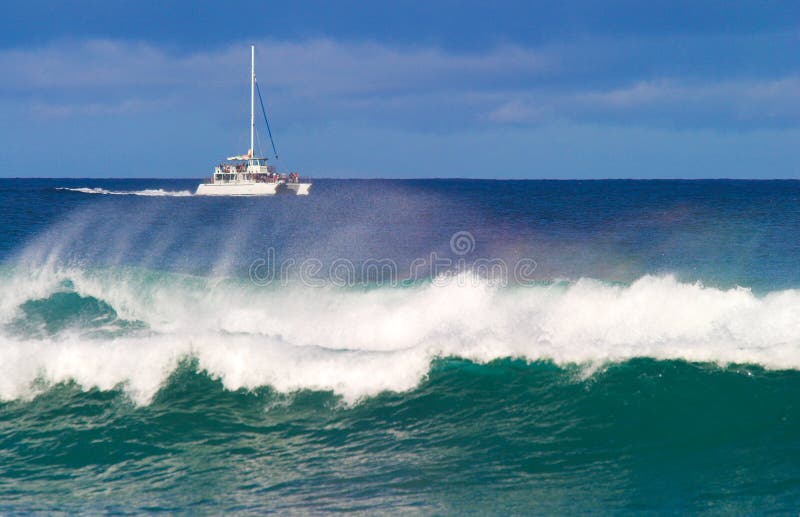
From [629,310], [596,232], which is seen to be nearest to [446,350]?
[629,310]

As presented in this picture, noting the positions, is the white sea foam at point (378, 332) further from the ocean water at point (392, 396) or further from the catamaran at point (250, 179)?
the catamaran at point (250, 179)

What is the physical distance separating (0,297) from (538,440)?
41.8 feet

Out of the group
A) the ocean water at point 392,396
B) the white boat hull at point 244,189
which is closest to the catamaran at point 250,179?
the white boat hull at point 244,189

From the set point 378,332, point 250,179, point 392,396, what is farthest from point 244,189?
point 392,396

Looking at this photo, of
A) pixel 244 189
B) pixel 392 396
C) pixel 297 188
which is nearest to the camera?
pixel 392 396

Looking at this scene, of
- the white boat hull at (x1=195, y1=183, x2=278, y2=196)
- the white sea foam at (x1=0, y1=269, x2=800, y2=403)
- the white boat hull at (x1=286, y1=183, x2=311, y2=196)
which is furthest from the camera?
the white boat hull at (x1=286, y1=183, x2=311, y2=196)

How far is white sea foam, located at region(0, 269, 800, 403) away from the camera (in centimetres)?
1163

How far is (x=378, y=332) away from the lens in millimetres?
14195

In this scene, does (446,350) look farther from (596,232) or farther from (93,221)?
(93,221)

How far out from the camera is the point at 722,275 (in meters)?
22.2

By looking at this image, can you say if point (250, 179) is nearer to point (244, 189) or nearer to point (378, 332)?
point (244, 189)

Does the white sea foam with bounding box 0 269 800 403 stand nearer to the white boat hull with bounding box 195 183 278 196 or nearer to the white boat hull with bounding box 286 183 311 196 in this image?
the white boat hull with bounding box 195 183 278 196

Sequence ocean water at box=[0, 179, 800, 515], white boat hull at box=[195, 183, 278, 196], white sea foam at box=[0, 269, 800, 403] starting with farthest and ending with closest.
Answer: white boat hull at box=[195, 183, 278, 196], white sea foam at box=[0, 269, 800, 403], ocean water at box=[0, 179, 800, 515]

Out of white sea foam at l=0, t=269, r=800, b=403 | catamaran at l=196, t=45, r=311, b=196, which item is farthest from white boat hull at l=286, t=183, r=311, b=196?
white sea foam at l=0, t=269, r=800, b=403
